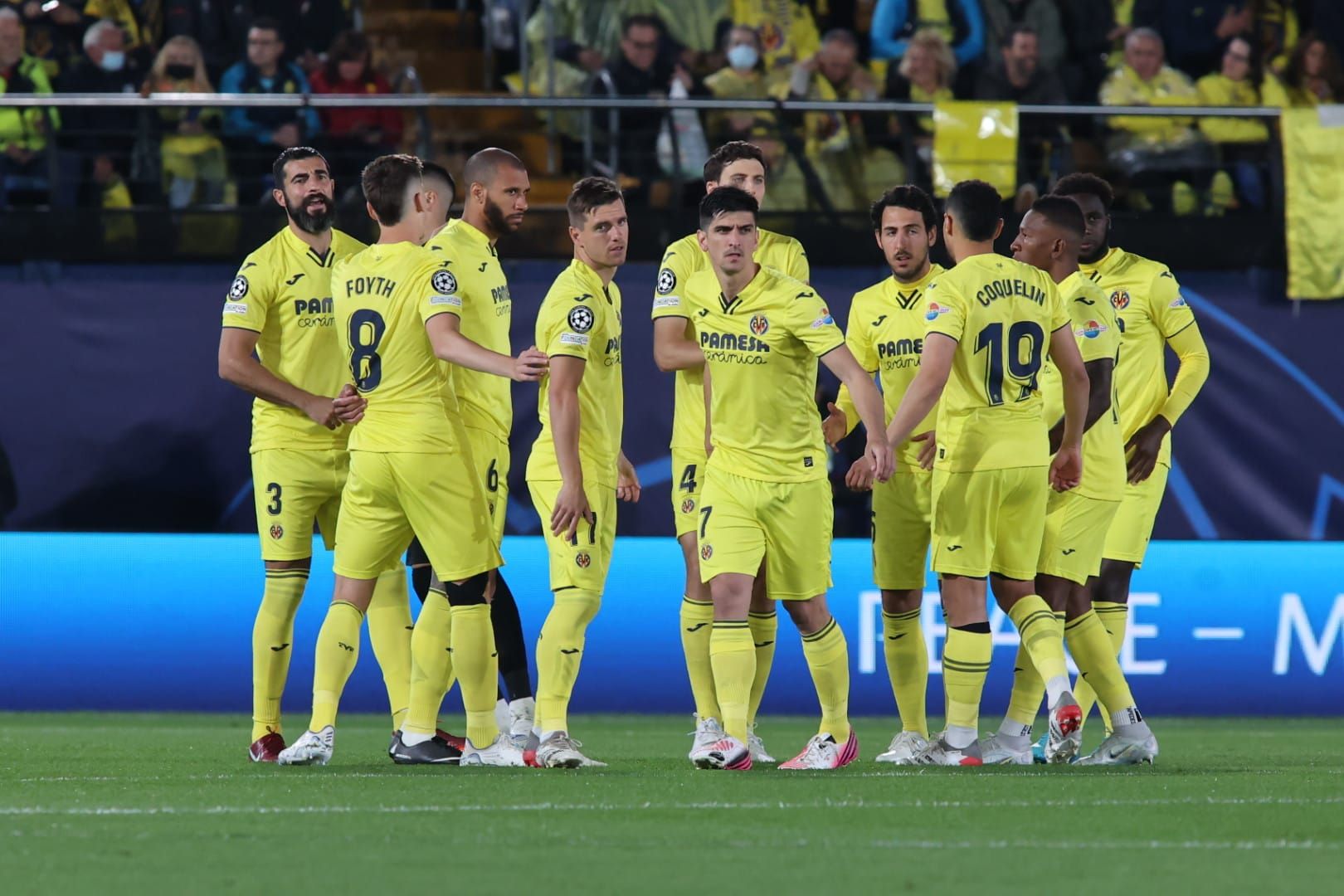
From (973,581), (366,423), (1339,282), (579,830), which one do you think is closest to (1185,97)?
(1339,282)

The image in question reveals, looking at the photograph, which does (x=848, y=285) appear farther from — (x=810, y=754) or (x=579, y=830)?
(x=579, y=830)

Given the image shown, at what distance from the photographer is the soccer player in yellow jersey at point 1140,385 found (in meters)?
8.23

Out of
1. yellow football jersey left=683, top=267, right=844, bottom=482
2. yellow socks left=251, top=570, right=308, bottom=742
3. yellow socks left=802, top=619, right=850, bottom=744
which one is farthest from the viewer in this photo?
yellow socks left=251, top=570, right=308, bottom=742

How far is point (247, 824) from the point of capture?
5398 mm

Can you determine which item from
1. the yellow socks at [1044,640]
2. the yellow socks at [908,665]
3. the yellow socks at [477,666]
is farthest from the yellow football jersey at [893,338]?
the yellow socks at [477,666]

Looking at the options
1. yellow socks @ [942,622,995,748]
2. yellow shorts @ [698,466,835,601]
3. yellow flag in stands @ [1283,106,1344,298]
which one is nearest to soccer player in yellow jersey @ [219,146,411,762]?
yellow shorts @ [698,466,835,601]

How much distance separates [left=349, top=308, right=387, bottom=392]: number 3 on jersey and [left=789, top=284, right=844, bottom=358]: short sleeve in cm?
147

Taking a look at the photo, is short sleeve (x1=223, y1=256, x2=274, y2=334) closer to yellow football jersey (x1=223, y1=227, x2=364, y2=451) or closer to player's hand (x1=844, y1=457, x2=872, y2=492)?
yellow football jersey (x1=223, y1=227, x2=364, y2=451)

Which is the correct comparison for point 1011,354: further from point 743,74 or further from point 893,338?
point 743,74

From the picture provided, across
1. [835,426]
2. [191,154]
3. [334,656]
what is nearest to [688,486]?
[835,426]

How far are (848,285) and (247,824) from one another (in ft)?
21.4

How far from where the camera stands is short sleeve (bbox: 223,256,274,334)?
761 cm

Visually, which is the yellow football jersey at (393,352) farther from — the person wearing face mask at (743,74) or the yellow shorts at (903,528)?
the person wearing face mask at (743,74)

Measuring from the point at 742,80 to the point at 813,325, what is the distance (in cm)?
662
